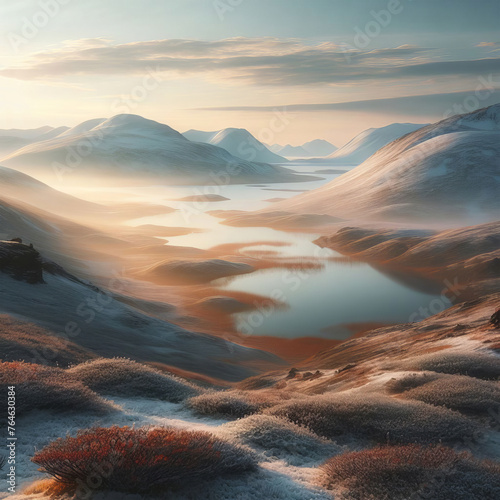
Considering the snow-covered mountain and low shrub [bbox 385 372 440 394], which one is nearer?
low shrub [bbox 385 372 440 394]

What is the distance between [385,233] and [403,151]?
8381 centimetres

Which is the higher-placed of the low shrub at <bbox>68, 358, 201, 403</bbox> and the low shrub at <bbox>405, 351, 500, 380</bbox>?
the low shrub at <bbox>68, 358, 201, 403</bbox>

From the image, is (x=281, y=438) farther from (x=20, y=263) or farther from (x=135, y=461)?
(x=20, y=263)

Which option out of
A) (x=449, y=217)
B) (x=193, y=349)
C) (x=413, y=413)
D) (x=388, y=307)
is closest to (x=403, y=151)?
(x=449, y=217)

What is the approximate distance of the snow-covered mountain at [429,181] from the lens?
131375 mm

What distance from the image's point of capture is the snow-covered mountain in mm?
131375

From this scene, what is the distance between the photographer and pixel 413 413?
13195 millimetres

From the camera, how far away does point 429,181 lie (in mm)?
144750

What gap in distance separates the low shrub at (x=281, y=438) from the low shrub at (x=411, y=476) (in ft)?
3.56

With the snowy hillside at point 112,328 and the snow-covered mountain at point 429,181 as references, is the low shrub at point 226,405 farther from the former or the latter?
the snow-covered mountain at point 429,181

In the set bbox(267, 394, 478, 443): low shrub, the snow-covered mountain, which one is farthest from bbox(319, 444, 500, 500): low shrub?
the snow-covered mountain

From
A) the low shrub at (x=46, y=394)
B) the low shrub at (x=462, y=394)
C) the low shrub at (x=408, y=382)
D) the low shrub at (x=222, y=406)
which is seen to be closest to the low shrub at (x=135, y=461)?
the low shrub at (x=46, y=394)

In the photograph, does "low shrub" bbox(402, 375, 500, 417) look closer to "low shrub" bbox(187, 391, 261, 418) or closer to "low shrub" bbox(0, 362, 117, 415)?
"low shrub" bbox(187, 391, 261, 418)

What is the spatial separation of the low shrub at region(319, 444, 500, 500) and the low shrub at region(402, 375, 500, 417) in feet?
14.1
